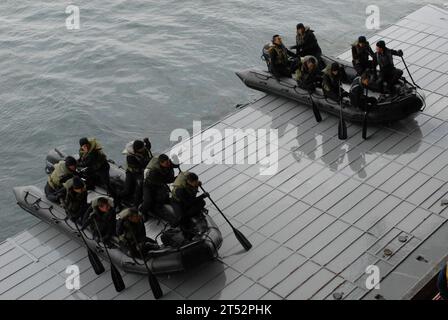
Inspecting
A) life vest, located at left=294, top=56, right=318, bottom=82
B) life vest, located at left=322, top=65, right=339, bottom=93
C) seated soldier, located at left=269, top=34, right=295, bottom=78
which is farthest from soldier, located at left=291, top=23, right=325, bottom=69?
life vest, located at left=322, top=65, right=339, bottom=93

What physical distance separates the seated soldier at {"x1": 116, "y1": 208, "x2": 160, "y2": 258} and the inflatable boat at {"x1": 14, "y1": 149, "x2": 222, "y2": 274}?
144 millimetres

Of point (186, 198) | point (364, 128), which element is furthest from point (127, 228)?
point (364, 128)

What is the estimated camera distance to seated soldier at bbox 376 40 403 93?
15289 mm

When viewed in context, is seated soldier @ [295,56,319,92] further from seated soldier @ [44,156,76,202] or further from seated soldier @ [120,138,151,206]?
seated soldier @ [44,156,76,202]

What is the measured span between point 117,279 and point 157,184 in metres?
1.94

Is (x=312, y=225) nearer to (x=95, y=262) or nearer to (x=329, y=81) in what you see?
(x=95, y=262)

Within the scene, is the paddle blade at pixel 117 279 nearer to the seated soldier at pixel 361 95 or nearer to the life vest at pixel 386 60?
the seated soldier at pixel 361 95

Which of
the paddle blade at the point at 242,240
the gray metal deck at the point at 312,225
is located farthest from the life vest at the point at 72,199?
the paddle blade at the point at 242,240

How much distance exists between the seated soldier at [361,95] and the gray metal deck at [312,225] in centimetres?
63

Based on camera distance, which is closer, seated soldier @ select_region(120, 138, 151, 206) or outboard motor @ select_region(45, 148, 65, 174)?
seated soldier @ select_region(120, 138, 151, 206)

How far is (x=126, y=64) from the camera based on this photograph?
75.5 feet

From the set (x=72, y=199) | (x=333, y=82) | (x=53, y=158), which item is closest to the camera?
(x=72, y=199)

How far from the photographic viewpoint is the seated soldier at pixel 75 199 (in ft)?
40.5

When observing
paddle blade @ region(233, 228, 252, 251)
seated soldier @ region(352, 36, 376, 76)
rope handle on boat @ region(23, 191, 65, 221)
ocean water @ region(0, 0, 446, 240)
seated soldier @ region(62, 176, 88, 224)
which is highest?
seated soldier @ region(352, 36, 376, 76)
